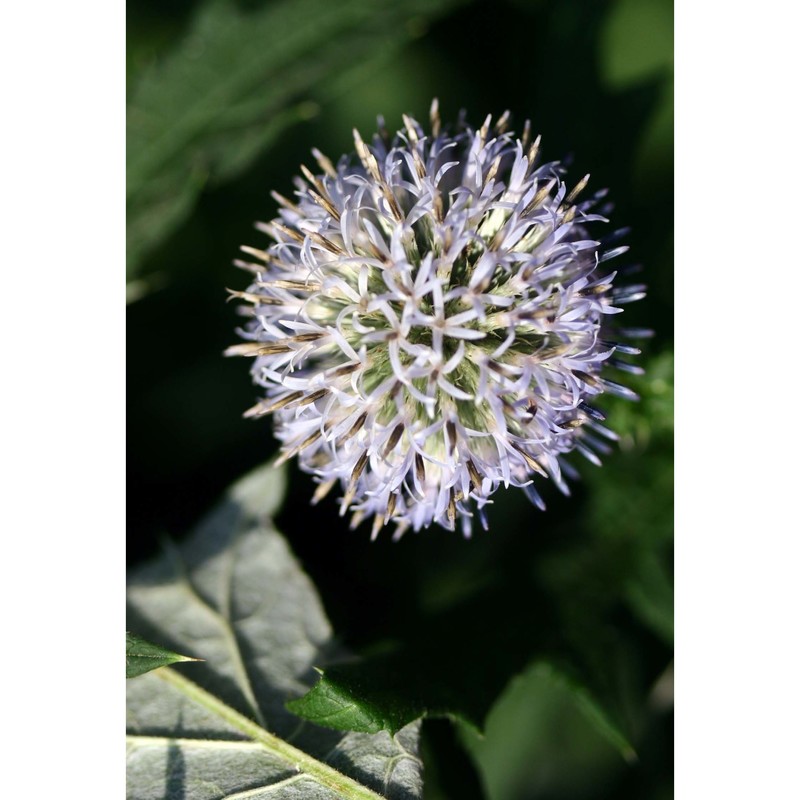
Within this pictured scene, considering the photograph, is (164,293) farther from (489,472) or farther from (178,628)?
(489,472)

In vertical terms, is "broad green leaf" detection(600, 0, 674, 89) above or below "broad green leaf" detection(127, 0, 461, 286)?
above

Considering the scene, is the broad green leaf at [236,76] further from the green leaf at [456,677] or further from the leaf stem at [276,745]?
the green leaf at [456,677]

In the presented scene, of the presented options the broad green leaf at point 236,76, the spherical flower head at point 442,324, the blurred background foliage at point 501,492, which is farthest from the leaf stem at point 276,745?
the broad green leaf at point 236,76

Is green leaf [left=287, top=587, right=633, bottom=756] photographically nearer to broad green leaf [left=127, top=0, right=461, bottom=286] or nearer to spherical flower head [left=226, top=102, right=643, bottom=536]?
spherical flower head [left=226, top=102, right=643, bottom=536]

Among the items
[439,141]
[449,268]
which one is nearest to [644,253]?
[439,141]

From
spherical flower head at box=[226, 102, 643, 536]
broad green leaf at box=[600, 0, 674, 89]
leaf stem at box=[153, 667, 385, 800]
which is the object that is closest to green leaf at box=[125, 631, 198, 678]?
leaf stem at box=[153, 667, 385, 800]

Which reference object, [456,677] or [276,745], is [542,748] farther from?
[276,745]
